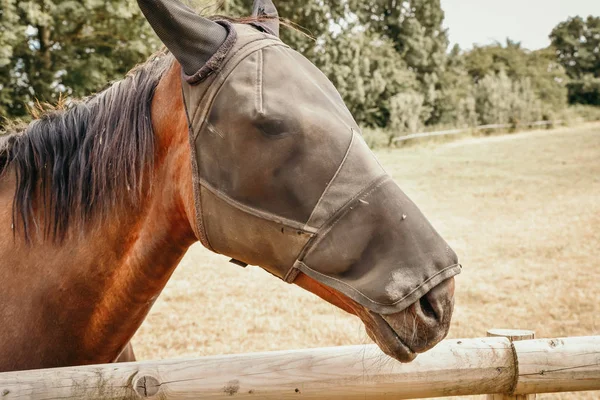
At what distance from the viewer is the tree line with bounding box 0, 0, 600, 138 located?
1474 centimetres

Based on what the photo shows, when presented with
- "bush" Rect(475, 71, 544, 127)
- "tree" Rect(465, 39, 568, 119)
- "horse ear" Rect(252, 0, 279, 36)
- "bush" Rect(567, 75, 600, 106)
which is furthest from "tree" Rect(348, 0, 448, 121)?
"horse ear" Rect(252, 0, 279, 36)

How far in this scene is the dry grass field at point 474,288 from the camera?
217 inches

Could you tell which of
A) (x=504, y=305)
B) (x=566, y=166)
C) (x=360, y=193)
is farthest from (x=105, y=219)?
(x=566, y=166)

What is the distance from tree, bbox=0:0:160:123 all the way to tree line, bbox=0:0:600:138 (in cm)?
3

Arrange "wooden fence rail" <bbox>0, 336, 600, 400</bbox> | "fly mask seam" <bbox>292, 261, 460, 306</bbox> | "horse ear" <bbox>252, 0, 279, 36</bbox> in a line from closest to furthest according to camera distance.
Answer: "fly mask seam" <bbox>292, 261, 460, 306</bbox>
"wooden fence rail" <bbox>0, 336, 600, 400</bbox>
"horse ear" <bbox>252, 0, 279, 36</bbox>

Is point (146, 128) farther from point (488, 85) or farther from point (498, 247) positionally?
point (488, 85)

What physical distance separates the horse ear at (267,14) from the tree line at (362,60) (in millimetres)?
11572

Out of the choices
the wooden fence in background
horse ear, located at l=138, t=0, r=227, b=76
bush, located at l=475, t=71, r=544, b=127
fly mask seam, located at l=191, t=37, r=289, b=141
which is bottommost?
the wooden fence in background

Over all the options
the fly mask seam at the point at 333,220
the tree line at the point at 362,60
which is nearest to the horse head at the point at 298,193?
the fly mask seam at the point at 333,220

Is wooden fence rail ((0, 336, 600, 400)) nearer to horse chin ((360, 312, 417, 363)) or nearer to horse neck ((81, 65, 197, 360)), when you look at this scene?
horse neck ((81, 65, 197, 360))

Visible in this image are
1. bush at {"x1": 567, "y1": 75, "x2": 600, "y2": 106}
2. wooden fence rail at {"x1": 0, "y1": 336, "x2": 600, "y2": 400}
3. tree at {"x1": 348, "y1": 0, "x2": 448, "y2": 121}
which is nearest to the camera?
wooden fence rail at {"x1": 0, "y1": 336, "x2": 600, "y2": 400}

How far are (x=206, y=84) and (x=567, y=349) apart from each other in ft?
5.58

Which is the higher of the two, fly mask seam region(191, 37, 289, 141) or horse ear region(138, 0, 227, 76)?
horse ear region(138, 0, 227, 76)

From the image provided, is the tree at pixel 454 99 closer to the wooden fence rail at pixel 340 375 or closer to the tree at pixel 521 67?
the tree at pixel 521 67
